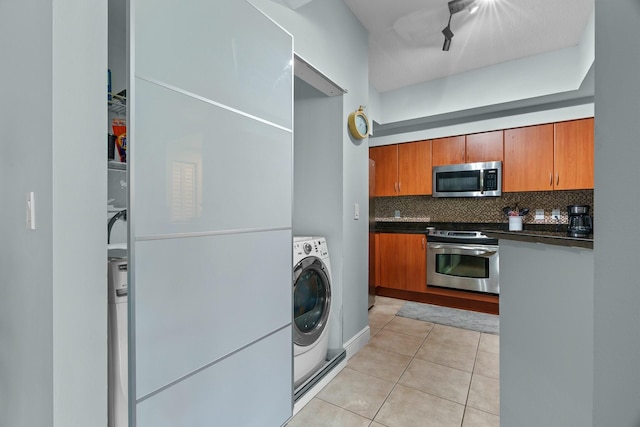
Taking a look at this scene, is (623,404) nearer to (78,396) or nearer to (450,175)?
(78,396)

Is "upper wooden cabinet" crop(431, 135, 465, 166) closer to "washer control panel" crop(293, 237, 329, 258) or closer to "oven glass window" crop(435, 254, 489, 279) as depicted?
"oven glass window" crop(435, 254, 489, 279)

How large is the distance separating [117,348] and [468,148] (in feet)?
13.7

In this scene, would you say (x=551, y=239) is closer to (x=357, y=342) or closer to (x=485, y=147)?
(x=357, y=342)

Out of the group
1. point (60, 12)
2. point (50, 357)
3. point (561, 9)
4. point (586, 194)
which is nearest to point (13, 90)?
point (60, 12)

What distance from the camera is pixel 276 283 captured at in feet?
5.24

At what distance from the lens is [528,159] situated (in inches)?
138

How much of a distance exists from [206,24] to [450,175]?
3.62m

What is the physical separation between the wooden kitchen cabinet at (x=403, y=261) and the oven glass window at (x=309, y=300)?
2.24 metres

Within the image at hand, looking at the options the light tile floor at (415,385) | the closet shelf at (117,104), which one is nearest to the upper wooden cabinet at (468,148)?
the light tile floor at (415,385)

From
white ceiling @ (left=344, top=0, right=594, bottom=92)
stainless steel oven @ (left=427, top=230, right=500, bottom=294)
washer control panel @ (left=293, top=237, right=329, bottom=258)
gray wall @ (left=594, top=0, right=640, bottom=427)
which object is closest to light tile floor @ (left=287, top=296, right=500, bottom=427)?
stainless steel oven @ (left=427, top=230, right=500, bottom=294)

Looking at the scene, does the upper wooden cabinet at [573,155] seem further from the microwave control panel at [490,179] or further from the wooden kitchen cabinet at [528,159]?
the microwave control panel at [490,179]

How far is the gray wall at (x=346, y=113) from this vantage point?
2.00m

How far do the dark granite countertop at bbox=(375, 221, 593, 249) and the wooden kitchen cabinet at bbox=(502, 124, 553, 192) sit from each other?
59cm

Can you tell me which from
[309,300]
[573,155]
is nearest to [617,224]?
[309,300]
